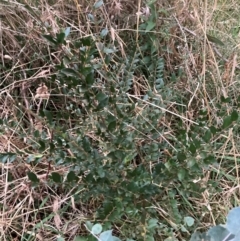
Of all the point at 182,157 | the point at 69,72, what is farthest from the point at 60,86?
the point at 182,157

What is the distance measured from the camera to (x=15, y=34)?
1.18m

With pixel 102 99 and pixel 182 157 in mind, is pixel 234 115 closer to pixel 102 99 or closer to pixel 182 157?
pixel 182 157

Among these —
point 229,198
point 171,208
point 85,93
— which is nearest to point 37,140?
point 85,93

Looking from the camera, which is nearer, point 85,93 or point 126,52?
point 85,93

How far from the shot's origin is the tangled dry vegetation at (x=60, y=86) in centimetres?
98

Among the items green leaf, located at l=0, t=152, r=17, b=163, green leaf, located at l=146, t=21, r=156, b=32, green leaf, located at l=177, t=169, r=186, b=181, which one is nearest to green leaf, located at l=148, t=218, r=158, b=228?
green leaf, located at l=177, t=169, r=186, b=181

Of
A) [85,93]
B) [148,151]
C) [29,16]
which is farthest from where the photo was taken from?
[29,16]

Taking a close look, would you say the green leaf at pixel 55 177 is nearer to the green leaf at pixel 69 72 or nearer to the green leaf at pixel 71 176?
the green leaf at pixel 71 176

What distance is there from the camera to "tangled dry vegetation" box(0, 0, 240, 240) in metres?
0.98

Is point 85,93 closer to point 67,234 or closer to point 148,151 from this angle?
point 148,151

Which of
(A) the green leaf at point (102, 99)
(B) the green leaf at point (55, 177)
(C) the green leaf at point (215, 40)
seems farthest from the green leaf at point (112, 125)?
(C) the green leaf at point (215, 40)

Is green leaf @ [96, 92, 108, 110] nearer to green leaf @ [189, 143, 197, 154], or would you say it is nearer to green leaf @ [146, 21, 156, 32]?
green leaf @ [189, 143, 197, 154]

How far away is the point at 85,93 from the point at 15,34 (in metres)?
0.43

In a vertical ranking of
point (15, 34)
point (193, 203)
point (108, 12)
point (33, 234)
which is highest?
point (108, 12)
